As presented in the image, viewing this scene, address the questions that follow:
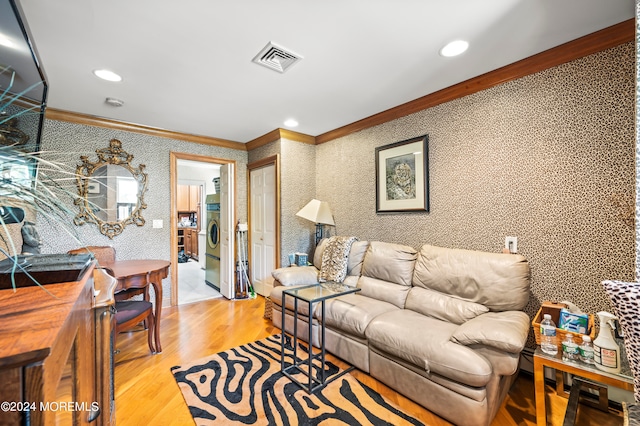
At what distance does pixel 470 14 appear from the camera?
64.9 inches

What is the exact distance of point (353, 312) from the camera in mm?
2314

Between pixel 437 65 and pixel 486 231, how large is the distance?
4.74 ft

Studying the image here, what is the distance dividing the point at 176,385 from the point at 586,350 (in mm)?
2623

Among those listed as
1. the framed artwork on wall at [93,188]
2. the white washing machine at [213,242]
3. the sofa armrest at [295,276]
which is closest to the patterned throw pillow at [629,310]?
the sofa armrest at [295,276]

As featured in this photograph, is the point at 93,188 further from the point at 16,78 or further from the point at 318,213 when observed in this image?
the point at 318,213

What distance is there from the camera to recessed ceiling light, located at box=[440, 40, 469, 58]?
1922 millimetres

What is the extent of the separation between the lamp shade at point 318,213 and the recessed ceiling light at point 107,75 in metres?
2.27

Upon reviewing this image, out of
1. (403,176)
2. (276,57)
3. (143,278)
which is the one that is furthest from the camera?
(403,176)

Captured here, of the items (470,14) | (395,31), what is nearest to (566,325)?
(470,14)

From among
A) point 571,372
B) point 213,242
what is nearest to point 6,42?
point 571,372

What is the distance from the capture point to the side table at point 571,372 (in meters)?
1.33

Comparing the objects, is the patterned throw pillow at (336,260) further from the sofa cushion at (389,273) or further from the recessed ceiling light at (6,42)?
the recessed ceiling light at (6,42)

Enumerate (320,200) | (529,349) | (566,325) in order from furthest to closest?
(320,200) → (529,349) → (566,325)

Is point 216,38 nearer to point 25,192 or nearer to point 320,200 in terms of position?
point 25,192
